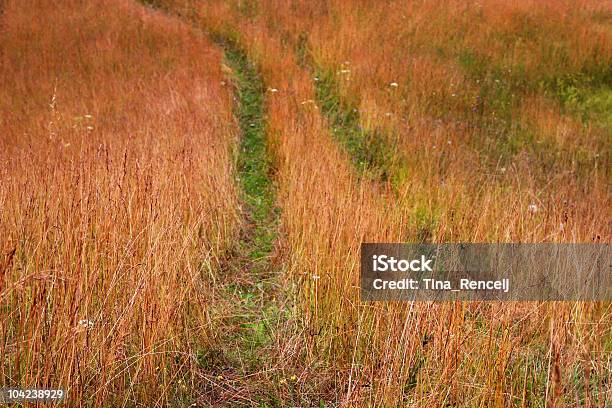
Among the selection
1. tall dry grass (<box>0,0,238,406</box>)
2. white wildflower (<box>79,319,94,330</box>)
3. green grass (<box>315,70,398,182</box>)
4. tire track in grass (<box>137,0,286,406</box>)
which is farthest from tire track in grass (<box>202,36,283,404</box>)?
green grass (<box>315,70,398,182</box>)

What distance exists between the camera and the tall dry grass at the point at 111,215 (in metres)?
2.33

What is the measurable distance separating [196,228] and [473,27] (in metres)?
8.41

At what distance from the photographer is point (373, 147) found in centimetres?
625

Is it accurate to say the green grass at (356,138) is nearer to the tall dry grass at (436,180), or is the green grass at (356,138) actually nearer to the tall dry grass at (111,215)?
the tall dry grass at (436,180)

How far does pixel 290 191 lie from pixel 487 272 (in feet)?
6.15

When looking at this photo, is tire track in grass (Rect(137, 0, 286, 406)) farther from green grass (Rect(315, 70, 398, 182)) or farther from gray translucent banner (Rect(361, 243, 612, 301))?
green grass (Rect(315, 70, 398, 182))

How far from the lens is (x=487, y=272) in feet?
10.5

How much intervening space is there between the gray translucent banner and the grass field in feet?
0.34

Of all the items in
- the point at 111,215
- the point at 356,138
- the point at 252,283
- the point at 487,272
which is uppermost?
the point at 111,215

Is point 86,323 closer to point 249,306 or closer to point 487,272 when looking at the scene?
point 249,306

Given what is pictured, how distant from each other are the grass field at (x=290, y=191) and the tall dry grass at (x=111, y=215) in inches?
0.9

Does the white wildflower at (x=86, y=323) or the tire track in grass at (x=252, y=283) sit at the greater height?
the white wildflower at (x=86, y=323)

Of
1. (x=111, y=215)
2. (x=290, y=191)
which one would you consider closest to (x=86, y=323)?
(x=111, y=215)

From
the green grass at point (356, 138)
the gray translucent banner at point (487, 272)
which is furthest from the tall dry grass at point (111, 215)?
the green grass at point (356, 138)
